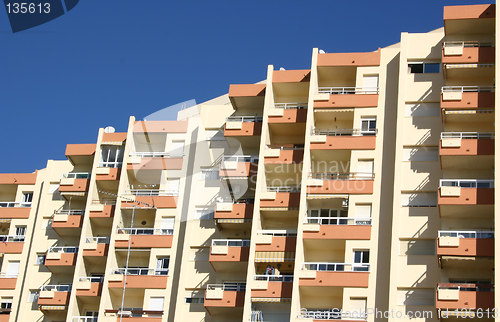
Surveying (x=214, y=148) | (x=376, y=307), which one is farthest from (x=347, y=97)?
(x=376, y=307)

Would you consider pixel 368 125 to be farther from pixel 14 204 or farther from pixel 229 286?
pixel 14 204

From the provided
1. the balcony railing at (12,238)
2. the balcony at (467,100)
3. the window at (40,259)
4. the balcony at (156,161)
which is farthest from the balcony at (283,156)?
the balcony railing at (12,238)

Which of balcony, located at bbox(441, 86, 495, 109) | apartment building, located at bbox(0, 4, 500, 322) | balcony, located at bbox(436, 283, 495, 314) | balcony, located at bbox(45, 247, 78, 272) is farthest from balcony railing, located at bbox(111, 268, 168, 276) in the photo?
balcony, located at bbox(441, 86, 495, 109)

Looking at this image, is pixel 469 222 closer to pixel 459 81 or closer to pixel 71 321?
pixel 459 81

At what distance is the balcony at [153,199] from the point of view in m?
58.7

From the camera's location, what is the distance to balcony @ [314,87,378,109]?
185 ft

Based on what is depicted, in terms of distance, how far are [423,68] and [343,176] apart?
7749mm

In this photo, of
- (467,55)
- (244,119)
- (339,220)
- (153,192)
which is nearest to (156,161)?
(153,192)

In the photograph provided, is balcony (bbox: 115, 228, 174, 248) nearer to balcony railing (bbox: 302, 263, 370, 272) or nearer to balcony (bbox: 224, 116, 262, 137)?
balcony (bbox: 224, 116, 262, 137)

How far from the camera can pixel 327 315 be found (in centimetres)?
5138

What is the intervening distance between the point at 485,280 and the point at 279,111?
50.7 ft

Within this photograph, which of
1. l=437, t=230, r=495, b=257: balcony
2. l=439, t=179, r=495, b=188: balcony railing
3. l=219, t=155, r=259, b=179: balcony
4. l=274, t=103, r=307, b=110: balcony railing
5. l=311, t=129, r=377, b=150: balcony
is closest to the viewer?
l=437, t=230, r=495, b=257: balcony

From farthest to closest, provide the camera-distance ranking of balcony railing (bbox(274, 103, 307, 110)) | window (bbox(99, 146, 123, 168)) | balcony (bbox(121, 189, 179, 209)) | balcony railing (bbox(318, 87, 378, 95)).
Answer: window (bbox(99, 146, 123, 168)) → balcony (bbox(121, 189, 179, 209)) → balcony railing (bbox(274, 103, 307, 110)) → balcony railing (bbox(318, 87, 378, 95))

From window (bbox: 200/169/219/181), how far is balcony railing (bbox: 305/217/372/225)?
7.35 m
